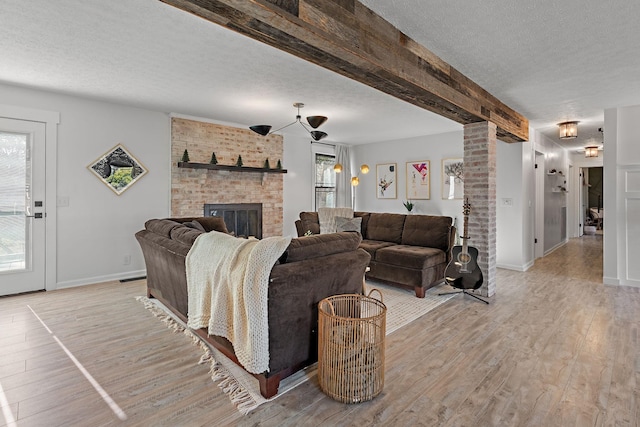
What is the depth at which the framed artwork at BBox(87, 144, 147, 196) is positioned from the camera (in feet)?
14.9

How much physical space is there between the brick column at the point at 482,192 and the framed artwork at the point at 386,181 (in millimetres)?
3224

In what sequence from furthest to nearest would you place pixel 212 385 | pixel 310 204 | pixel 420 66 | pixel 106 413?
pixel 310 204 < pixel 420 66 < pixel 212 385 < pixel 106 413

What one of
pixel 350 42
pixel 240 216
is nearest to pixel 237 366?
pixel 350 42

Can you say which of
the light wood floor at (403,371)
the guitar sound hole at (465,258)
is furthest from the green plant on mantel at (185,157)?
the guitar sound hole at (465,258)

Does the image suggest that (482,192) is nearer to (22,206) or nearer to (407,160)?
(407,160)

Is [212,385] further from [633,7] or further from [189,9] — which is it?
[633,7]

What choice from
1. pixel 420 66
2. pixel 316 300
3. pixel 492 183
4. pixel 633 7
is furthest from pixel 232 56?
pixel 492 183

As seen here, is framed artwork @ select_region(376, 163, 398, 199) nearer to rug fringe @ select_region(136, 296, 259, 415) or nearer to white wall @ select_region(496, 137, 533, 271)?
white wall @ select_region(496, 137, 533, 271)

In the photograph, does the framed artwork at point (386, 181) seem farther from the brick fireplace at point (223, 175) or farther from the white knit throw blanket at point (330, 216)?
the brick fireplace at point (223, 175)

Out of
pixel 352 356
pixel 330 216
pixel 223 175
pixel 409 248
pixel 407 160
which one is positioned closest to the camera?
pixel 352 356

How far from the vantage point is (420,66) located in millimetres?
2723

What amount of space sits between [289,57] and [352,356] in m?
2.51

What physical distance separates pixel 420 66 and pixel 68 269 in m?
4.83

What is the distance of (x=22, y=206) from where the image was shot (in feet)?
13.2
